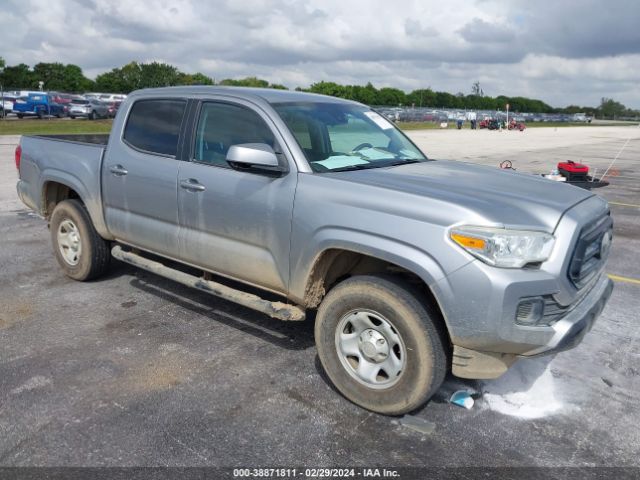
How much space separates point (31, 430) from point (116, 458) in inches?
23.5

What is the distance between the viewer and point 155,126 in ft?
15.4

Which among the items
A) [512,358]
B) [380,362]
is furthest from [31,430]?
[512,358]

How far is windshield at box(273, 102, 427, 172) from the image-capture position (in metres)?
3.86

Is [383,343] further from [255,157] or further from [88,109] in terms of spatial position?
[88,109]

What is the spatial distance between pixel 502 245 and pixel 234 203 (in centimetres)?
184

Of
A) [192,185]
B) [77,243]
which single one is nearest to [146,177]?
[192,185]

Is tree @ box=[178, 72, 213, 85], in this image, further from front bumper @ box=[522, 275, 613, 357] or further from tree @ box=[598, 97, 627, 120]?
tree @ box=[598, 97, 627, 120]

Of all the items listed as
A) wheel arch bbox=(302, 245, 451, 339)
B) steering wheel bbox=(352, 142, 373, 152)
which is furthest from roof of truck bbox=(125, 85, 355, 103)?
wheel arch bbox=(302, 245, 451, 339)

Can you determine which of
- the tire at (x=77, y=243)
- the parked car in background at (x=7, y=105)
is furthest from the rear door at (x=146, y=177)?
the parked car in background at (x=7, y=105)

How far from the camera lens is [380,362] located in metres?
3.35

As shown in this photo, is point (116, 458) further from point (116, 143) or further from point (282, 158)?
point (116, 143)

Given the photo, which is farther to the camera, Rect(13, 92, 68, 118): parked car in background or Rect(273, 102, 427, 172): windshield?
Rect(13, 92, 68, 118): parked car in background

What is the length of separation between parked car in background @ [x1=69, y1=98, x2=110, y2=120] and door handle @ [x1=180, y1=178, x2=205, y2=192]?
3802 cm

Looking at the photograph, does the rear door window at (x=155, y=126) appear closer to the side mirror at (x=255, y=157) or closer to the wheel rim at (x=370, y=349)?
the side mirror at (x=255, y=157)
